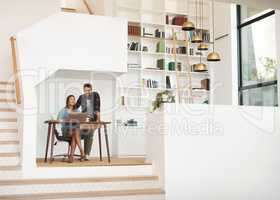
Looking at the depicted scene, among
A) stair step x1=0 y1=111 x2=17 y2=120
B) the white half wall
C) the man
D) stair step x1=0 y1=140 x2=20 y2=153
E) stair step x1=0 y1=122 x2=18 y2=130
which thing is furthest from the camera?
the man

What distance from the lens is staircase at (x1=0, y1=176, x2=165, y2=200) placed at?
19.2ft

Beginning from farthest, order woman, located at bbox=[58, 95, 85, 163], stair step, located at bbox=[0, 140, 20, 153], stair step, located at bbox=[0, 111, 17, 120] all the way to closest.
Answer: stair step, located at bbox=[0, 111, 17, 120] < woman, located at bbox=[58, 95, 85, 163] < stair step, located at bbox=[0, 140, 20, 153]

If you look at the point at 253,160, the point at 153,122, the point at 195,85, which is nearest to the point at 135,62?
the point at 195,85

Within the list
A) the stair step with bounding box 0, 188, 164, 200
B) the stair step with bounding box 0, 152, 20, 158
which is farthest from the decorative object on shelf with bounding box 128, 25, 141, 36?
the stair step with bounding box 0, 188, 164, 200

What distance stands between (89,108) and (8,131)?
163 centimetres

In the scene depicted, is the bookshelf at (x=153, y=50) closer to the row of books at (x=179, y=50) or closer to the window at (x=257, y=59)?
the row of books at (x=179, y=50)

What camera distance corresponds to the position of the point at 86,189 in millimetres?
6168

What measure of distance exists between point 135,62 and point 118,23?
6.38 feet

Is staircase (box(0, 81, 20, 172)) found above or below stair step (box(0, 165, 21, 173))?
above

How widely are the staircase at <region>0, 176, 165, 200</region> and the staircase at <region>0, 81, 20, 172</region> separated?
0.41 meters

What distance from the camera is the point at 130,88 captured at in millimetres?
9555

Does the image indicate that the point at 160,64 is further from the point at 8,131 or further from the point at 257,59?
the point at 8,131

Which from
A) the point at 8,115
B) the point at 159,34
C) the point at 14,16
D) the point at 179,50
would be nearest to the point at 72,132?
the point at 8,115

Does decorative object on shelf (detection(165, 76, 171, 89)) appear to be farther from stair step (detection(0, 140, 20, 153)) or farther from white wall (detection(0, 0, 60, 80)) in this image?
stair step (detection(0, 140, 20, 153))
